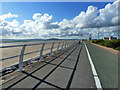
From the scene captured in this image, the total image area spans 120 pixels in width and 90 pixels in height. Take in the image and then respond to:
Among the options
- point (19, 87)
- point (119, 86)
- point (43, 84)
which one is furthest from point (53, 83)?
point (119, 86)

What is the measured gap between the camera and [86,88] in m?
4.50

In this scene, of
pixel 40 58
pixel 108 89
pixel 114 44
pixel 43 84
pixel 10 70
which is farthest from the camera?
pixel 114 44

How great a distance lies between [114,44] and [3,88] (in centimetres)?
2765

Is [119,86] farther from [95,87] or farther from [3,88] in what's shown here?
[3,88]

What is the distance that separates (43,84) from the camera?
16.0ft

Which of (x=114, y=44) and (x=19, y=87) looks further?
(x=114, y=44)

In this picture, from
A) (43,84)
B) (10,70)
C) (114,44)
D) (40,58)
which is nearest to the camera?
(43,84)

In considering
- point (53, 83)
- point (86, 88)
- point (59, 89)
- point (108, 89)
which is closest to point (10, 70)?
point (53, 83)

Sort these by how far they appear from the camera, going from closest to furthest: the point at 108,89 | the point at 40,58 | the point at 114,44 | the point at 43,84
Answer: the point at 108,89 < the point at 43,84 < the point at 40,58 < the point at 114,44

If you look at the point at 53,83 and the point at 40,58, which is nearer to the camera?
the point at 53,83

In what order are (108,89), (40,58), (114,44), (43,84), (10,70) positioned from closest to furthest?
(108,89) < (43,84) < (10,70) < (40,58) < (114,44)

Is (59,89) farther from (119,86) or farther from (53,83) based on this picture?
(119,86)

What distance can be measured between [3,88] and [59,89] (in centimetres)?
191

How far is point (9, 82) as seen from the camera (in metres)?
5.07
